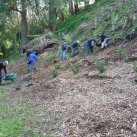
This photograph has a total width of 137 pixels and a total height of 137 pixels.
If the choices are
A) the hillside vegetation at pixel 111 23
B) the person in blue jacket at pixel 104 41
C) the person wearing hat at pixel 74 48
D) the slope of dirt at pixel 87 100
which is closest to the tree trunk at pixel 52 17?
the hillside vegetation at pixel 111 23

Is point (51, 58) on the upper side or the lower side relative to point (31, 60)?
lower

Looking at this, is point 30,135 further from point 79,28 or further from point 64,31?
point 64,31

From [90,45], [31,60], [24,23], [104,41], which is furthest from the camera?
[24,23]

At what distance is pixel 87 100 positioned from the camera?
12688 millimetres

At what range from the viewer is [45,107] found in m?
12.8

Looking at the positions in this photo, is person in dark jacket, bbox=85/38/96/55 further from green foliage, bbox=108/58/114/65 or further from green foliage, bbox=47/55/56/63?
green foliage, bbox=108/58/114/65

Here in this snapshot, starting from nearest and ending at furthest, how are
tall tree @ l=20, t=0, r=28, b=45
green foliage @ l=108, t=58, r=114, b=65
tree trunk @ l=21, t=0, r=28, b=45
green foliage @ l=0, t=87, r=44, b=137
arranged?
green foliage @ l=0, t=87, r=44, b=137
green foliage @ l=108, t=58, r=114, b=65
tall tree @ l=20, t=0, r=28, b=45
tree trunk @ l=21, t=0, r=28, b=45

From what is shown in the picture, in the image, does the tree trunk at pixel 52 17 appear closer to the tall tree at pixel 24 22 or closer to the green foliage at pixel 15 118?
the tall tree at pixel 24 22

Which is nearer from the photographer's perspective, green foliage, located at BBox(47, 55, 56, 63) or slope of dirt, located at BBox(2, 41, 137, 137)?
slope of dirt, located at BBox(2, 41, 137, 137)

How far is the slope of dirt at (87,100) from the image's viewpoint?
993 cm

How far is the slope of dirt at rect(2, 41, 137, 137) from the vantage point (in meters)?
9.93

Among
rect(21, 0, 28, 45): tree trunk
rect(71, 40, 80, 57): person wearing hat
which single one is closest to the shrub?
rect(71, 40, 80, 57): person wearing hat

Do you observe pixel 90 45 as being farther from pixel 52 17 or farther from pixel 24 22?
pixel 52 17

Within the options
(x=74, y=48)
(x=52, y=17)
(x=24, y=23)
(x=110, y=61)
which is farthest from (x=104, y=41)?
(x=52, y=17)
